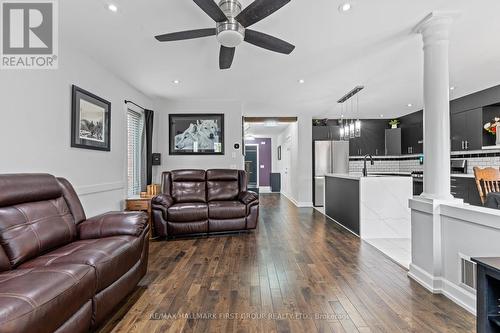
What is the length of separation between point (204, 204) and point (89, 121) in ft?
6.49

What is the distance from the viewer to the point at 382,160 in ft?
25.3

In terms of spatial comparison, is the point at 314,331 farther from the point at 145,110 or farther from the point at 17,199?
the point at 145,110

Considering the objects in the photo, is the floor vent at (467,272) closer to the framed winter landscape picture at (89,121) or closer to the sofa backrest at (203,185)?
the sofa backrest at (203,185)

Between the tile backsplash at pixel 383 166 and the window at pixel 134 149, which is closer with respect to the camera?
the window at pixel 134 149

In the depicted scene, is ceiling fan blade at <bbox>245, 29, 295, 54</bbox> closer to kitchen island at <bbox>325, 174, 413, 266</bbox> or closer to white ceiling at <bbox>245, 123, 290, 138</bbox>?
kitchen island at <bbox>325, 174, 413, 266</bbox>

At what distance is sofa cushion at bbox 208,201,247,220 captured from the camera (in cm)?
414

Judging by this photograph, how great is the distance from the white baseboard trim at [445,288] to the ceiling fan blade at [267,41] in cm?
246

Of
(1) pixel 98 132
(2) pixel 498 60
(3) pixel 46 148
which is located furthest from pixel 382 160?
(3) pixel 46 148

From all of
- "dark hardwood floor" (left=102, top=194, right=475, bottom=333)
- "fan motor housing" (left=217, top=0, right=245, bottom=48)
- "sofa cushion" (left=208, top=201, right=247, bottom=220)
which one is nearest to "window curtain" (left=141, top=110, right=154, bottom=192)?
"sofa cushion" (left=208, top=201, right=247, bottom=220)

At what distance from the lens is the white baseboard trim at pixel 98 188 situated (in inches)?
127

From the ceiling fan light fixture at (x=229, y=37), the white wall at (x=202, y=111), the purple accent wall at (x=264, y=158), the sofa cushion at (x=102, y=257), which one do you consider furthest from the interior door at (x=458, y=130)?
the purple accent wall at (x=264, y=158)

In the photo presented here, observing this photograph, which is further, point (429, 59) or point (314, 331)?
point (429, 59)

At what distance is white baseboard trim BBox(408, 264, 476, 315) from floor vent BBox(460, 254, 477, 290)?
69 millimetres

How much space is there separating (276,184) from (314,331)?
9624 millimetres
